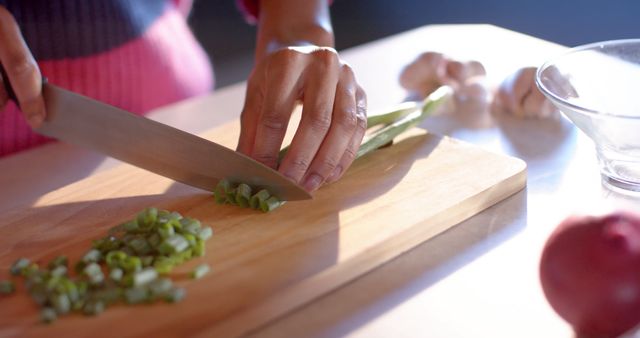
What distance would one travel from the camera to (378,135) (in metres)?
1.50

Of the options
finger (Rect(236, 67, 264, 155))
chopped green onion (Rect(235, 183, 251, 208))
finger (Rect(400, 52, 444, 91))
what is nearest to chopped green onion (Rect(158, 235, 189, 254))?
chopped green onion (Rect(235, 183, 251, 208))

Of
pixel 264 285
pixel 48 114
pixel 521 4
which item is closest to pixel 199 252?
pixel 264 285

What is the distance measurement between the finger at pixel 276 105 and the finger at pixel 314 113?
3 cm

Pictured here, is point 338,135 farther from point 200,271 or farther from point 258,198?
point 200,271

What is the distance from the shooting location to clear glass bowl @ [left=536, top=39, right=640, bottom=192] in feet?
4.23

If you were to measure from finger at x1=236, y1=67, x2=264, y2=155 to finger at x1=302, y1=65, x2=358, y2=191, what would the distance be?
14 centimetres

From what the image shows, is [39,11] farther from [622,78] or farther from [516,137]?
[622,78]

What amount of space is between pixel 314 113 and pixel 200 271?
37 cm

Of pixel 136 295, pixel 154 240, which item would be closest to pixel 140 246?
pixel 154 240

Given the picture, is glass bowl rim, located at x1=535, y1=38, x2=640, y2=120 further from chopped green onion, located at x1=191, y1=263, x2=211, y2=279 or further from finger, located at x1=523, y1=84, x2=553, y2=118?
chopped green onion, located at x1=191, y1=263, x2=211, y2=279

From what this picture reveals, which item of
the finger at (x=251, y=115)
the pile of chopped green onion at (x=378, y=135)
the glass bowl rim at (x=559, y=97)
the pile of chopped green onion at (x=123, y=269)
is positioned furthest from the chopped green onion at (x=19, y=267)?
the glass bowl rim at (x=559, y=97)

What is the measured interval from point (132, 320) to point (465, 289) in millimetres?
456

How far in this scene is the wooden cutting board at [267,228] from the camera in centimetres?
105

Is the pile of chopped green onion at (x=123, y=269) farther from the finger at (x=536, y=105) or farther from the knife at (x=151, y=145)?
the finger at (x=536, y=105)
